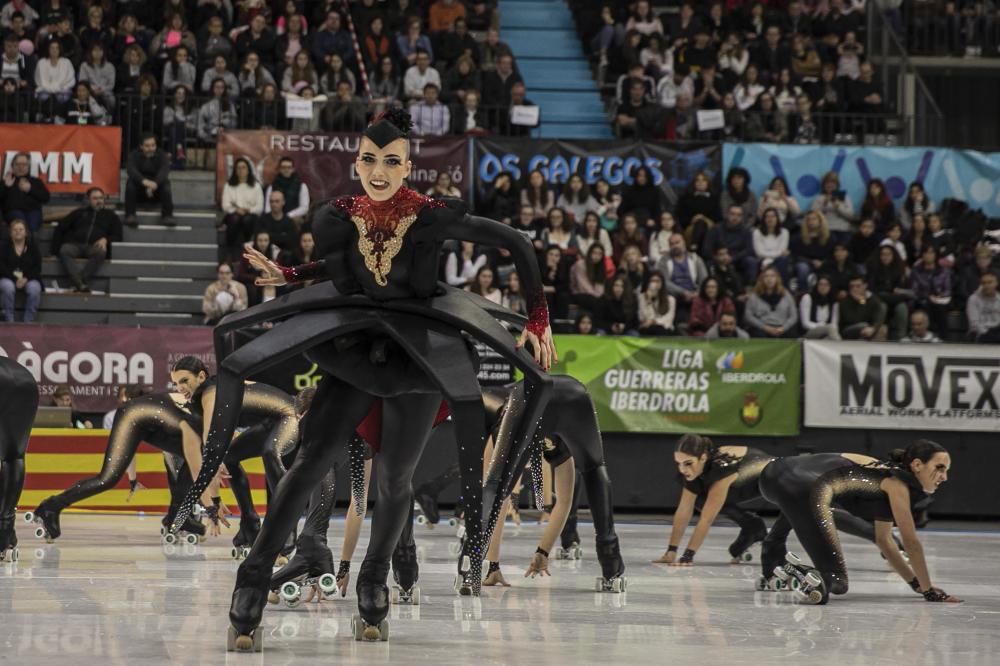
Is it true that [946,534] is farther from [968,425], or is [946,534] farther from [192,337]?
[192,337]

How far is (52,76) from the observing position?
1984cm

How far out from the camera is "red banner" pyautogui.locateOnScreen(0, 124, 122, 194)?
18.9m

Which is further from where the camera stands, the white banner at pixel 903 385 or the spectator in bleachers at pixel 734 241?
the spectator in bleachers at pixel 734 241

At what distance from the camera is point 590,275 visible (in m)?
18.4

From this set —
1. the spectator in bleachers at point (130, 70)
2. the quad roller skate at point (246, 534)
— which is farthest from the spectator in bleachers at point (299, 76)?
the quad roller skate at point (246, 534)

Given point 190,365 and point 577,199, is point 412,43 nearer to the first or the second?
point 577,199

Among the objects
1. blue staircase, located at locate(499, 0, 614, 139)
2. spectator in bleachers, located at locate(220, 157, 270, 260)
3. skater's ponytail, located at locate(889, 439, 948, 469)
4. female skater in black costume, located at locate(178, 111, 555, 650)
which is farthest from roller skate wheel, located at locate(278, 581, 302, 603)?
blue staircase, located at locate(499, 0, 614, 139)

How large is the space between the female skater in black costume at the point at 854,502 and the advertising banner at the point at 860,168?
10525 mm

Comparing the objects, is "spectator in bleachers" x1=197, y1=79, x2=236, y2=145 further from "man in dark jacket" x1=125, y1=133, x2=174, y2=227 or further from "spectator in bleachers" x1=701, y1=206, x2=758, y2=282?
"spectator in bleachers" x1=701, y1=206, x2=758, y2=282

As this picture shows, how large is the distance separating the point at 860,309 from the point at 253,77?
27.1 feet

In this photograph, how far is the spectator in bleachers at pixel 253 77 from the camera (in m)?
20.3

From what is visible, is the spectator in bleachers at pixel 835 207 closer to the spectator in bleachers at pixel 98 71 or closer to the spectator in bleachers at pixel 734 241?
the spectator in bleachers at pixel 734 241

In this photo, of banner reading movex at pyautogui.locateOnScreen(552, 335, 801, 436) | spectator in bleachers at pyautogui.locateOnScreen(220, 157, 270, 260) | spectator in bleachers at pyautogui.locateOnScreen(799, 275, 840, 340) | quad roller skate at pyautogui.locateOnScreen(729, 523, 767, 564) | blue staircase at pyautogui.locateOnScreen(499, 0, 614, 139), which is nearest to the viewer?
quad roller skate at pyautogui.locateOnScreen(729, 523, 767, 564)

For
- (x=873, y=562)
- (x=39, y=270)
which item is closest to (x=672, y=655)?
(x=873, y=562)
